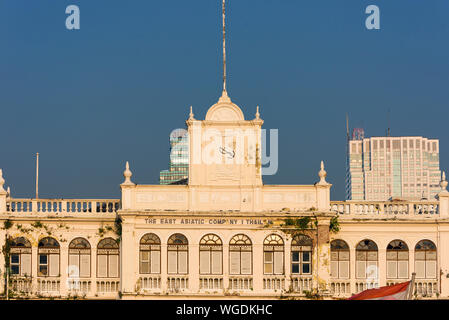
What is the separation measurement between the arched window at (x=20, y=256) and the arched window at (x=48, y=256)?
0.53m

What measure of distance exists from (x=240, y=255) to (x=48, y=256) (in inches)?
369

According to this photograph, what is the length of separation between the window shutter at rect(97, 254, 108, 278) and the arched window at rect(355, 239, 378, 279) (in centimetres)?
1218

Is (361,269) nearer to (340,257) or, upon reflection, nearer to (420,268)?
(340,257)

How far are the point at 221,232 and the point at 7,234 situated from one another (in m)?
10.4

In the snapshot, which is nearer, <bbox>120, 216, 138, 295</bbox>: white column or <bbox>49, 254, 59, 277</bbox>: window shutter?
<bbox>120, 216, 138, 295</bbox>: white column

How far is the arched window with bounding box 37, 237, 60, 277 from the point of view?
44438 millimetres

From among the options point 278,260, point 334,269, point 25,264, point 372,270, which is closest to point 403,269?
point 372,270

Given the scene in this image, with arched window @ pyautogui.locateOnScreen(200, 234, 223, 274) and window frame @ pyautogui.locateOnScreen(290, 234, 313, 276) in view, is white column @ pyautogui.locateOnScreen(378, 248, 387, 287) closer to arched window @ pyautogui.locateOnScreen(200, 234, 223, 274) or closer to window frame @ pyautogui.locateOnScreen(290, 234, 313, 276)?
window frame @ pyautogui.locateOnScreen(290, 234, 313, 276)

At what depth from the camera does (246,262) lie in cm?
4341

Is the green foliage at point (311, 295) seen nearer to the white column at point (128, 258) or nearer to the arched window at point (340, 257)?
the arched window at point (340, 257)

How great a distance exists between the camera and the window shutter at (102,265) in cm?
4434

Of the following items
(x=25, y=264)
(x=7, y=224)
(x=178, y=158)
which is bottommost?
(x=25, y=264)

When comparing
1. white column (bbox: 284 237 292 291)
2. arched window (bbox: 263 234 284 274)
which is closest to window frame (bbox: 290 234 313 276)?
white column (bbox: 284 237 292 291)
